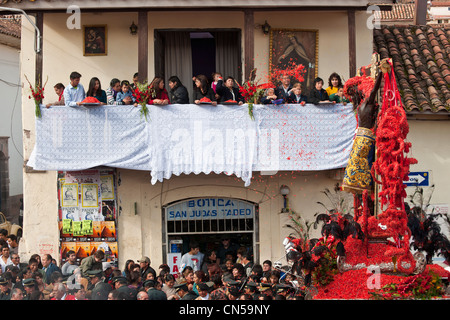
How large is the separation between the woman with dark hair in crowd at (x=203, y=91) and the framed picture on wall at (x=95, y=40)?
265 cm

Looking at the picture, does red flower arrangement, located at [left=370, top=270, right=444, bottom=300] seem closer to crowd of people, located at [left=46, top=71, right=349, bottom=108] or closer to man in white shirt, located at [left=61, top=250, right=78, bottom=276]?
crowd of people, located at [left=46, top=71, right=349, bottom=108]

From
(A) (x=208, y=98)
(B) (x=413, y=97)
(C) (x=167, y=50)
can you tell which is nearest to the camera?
(A) (x=208, y=98)

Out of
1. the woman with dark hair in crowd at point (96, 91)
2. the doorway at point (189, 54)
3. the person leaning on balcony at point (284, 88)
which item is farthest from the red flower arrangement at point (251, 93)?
the woman with dark hair in crowd at point (96, 91)

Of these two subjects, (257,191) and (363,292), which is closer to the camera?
(363,292)

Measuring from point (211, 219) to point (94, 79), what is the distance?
12.8ft

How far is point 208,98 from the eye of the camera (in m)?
14.1

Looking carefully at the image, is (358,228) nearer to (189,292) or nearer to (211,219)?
(189,292)

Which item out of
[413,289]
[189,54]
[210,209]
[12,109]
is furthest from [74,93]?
[12,109]

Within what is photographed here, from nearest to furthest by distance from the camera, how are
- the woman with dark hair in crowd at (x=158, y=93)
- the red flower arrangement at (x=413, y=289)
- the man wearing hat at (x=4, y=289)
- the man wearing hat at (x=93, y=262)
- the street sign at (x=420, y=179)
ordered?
the red flower arrangement at (x=413, y=289), the man wearing hat at (x=4, y=289), the man wearing hat at (x=93, y=262), the woman with dark hair in crowd at (x=158, y=93), the street sign at (x=420, y=179)

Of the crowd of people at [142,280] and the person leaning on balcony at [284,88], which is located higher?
the person leaning on balcony at [284,88]

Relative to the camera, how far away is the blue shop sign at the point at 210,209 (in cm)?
1533

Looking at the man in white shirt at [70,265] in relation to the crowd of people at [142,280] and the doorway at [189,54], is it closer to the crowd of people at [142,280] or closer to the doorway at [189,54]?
the crowd of people at [142,280]

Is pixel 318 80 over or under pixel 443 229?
over

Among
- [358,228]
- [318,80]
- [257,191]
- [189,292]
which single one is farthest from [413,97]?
[189,292]
